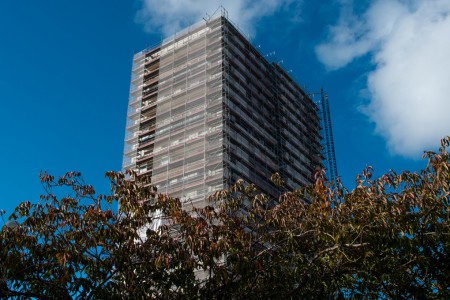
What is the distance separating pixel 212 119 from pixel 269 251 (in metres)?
43.4

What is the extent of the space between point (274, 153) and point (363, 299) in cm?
4929

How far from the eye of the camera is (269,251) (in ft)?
37.7

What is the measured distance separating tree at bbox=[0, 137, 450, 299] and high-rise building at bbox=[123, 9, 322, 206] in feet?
121

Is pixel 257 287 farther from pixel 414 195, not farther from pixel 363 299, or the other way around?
pixel 414 195

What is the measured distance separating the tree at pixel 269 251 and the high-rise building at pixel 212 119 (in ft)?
121

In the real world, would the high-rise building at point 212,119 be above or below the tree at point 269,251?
above

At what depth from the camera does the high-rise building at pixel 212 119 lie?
2069 inches

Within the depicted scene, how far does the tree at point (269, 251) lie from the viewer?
10516 mm

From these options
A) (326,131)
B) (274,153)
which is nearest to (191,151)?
(274,153)

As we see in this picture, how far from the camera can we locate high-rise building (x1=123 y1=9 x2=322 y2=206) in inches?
2069

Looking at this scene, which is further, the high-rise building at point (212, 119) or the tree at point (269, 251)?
the high-rise building at point (212, 119)

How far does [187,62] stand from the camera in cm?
6116

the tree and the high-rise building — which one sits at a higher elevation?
the high-rise building

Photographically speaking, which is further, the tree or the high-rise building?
the high-rise building
